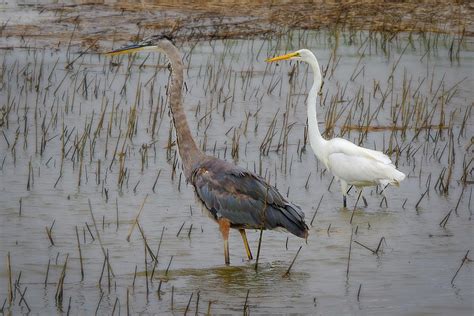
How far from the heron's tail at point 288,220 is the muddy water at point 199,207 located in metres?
0.24

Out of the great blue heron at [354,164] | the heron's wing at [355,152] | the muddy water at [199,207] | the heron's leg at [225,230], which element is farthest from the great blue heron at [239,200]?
the heron's wing at [355,152]

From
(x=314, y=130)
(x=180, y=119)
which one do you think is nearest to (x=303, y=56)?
(x=314, y=130)

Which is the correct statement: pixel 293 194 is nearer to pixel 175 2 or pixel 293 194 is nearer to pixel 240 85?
pixel 240 85

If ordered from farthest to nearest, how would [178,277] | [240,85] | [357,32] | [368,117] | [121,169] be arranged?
[357,32]
[240,85]
[368,117]
[121,169]
[178,277]

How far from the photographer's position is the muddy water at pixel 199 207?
239 inches

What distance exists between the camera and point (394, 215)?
26.1 feet

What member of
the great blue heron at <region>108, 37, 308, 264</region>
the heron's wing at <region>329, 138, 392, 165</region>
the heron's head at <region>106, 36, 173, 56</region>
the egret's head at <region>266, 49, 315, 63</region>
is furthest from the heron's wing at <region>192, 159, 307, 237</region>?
the egret's head at <region>266, 49, 315, 63</region>

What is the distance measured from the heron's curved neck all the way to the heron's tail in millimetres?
645

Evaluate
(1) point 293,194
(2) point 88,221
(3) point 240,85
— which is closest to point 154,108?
(3) point 240,85

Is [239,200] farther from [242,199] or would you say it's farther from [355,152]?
[355,152]

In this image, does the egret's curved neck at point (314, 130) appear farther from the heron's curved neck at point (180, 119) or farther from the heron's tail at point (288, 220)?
the heron's tail at point (288, 220)

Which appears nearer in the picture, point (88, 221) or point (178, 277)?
point (178, 277)

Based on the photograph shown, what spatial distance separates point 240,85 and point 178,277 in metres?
6.65

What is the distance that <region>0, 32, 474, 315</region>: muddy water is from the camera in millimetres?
6059
